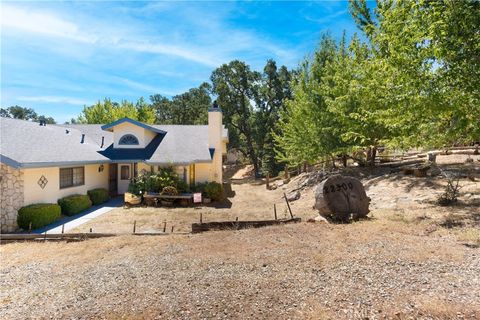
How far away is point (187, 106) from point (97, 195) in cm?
3481

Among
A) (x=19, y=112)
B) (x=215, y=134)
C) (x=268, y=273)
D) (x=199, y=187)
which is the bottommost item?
(x=268, y=273)

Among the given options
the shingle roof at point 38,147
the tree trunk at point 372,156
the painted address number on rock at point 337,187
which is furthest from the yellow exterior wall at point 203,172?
the tree trunk at point 372,156

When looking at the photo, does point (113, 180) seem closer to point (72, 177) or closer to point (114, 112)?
point (72, 177)

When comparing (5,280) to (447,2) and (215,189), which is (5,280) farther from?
(447,2)

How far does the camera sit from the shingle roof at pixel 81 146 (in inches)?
543

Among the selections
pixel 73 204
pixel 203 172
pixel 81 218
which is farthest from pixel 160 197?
pixel 73 204

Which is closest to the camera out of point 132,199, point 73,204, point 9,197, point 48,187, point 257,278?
point 257,278

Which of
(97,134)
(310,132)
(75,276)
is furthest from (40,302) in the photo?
(97,134)

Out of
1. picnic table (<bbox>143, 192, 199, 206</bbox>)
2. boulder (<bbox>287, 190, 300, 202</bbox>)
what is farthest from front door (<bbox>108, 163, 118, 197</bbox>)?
boulder (<bbox>287, 190, 300, 202</bbox>)

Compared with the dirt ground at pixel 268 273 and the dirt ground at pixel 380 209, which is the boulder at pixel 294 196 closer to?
the dirt ground at pixel 380 209

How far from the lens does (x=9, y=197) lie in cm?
1273

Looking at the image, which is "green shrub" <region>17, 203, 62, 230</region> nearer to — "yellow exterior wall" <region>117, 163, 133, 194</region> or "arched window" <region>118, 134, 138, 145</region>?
"yellow exterior wall" <region>117, 163, 133, 194</region>

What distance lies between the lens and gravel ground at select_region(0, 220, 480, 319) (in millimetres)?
5102

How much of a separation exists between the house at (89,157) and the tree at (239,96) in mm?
15935
